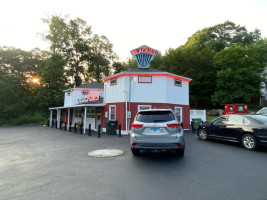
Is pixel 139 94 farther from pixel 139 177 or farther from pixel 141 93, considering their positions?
pixel 139 177

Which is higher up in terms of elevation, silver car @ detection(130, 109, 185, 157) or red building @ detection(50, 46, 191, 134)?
red building @ detection(50, 46, 191, 134)

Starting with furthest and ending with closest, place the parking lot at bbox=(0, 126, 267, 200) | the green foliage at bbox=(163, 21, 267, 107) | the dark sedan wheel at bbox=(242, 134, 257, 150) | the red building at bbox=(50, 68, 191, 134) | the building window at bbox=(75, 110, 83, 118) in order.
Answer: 1. the green foliage at bbox=(163, 21, 267, 107)
2. the building window at bbox=(75, 110, 83, 118)
3. the red building at bbox=(50, 68, 191, 134)
4. the dark sedan wheel at bbox=(242, 134, 257, 150)
5. the parking lot at bbox=(0, 126, 267, 200)

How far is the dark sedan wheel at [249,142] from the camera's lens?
7.00 meters

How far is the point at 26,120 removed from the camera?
2841 centimetres

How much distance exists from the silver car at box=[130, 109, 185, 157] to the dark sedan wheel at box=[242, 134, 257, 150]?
12.8ft

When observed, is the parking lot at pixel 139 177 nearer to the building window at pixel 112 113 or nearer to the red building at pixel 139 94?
the red building at pixel 139 94

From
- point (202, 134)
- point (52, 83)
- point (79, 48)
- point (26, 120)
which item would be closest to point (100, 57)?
point (79, 48)

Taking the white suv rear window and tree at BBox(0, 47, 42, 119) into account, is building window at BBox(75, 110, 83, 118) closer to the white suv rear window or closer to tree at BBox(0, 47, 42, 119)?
the white suv rear window

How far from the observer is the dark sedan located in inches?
271

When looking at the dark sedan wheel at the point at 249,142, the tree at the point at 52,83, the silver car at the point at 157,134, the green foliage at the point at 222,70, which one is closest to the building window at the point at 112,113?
the silver car at the point at 157,134

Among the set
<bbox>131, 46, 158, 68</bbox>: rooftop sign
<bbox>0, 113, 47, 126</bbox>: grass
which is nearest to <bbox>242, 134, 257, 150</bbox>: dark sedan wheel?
<bbox>131, 46, 158, 68</bbox>: rooftop sign

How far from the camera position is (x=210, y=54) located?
31109mm

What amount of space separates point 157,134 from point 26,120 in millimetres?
30552

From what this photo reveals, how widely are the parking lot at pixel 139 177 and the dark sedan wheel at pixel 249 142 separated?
616 millimetres
